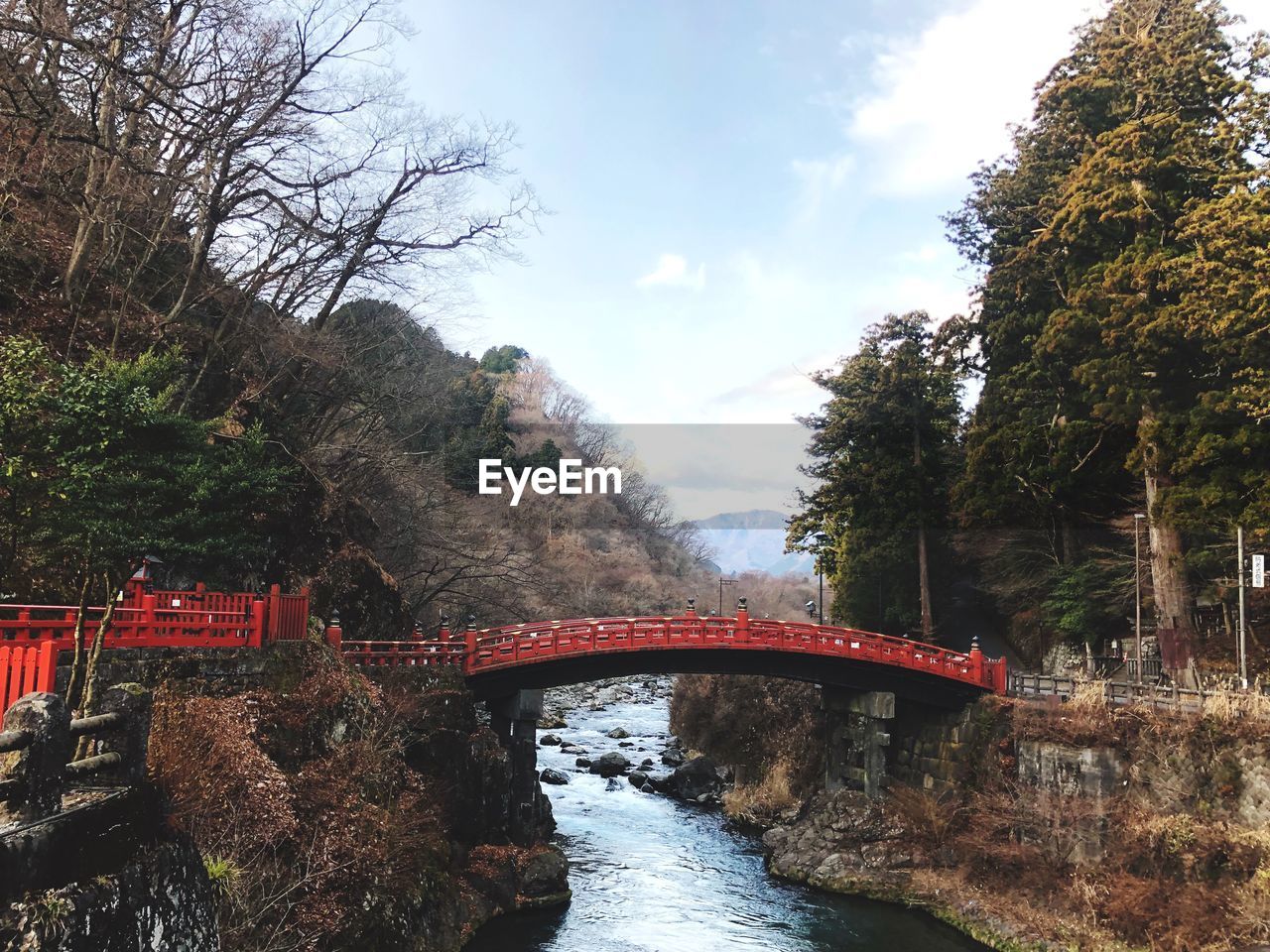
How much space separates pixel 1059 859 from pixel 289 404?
2702cm

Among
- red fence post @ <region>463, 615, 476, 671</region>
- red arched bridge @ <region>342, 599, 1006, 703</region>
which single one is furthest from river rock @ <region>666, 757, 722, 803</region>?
red fence post @ <region>463, 615, 476, 671</region>

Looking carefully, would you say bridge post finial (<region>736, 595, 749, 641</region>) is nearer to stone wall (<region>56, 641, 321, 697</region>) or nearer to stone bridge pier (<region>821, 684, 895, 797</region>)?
stone bridge pier (<region>821, 684, 895, 797</region>)

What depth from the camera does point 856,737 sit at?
28750mm

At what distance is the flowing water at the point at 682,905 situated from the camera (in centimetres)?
2033

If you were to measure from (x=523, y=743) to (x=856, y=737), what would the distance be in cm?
1143

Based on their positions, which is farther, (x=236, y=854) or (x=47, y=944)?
(x=236, y=854)

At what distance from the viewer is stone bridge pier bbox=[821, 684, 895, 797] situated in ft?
91.1

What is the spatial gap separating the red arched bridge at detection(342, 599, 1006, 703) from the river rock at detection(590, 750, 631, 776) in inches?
442

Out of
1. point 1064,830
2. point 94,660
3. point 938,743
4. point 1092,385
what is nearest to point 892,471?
point 1092,385

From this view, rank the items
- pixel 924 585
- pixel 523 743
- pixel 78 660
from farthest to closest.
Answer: pixel 924 585
pixel 523 743
pixel 78 660

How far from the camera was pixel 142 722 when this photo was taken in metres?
7.45


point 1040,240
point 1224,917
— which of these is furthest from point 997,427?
point 1224,917

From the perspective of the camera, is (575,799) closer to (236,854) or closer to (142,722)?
(236,854)

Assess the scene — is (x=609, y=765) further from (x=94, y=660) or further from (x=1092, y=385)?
(x=94, y=660)
